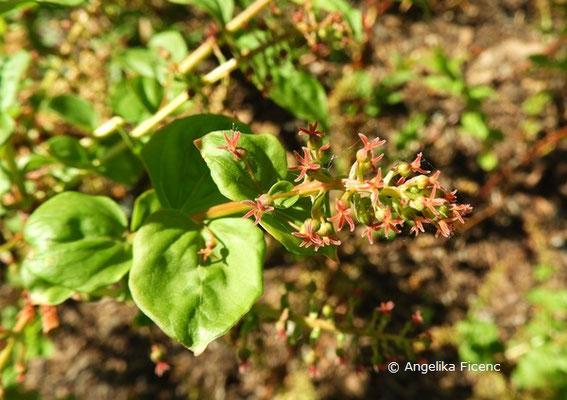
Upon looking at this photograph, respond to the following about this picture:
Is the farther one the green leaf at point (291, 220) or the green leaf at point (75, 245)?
the green leaf at point (75, 245)

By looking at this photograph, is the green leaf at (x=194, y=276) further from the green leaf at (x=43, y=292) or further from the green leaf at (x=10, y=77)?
the green leaf at (x=10, y=77)

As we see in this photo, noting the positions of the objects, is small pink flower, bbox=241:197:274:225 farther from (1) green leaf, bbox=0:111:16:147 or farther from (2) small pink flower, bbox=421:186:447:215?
(1) green leaf, bbox=0:111:16:147

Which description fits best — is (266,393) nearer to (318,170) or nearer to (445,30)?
(318,170)

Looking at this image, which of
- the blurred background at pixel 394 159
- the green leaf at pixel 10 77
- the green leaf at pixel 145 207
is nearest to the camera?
the green leaf at pixel 145 207

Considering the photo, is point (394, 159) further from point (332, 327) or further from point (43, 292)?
point (43, 292)

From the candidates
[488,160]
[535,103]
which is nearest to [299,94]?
[488,160]

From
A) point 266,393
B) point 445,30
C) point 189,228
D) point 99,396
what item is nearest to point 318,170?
point 189,228

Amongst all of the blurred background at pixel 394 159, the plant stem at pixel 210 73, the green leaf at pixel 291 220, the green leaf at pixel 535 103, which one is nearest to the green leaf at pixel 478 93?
the blurred background at pixel 394 159
